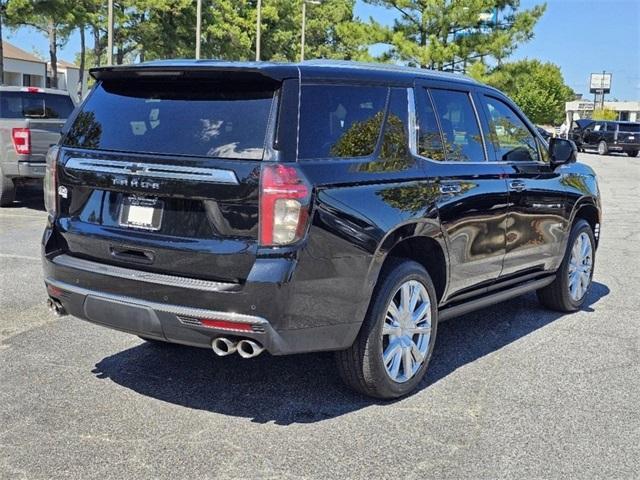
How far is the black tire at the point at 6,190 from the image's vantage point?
12180 mm

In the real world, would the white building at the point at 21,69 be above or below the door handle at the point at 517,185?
above

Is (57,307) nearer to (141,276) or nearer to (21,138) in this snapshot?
(141,276)

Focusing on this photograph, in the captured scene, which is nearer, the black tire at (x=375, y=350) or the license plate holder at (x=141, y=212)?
the license plate holder at (x=141, y=212)

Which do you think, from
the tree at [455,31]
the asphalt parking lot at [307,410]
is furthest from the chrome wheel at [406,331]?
the tree at [455,31]

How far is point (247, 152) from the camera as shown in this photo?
3.80 meters

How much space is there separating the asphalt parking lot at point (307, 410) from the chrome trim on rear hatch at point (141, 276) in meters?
0.76

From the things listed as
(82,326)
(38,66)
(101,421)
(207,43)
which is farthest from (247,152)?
(38,66)

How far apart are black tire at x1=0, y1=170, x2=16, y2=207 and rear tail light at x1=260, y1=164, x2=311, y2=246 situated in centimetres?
964

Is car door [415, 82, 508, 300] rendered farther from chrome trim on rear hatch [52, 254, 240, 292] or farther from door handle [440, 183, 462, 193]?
chrome trim on rear hatch [52, 254, 240, 292]

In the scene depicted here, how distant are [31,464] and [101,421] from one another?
0.54 metres

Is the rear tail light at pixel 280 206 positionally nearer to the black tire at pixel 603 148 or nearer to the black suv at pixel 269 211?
the black suv at pixel 269 211

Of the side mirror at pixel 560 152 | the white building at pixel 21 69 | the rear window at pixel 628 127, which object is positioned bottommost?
the rear window at pixel 628 127

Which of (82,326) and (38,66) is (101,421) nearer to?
(82,326)

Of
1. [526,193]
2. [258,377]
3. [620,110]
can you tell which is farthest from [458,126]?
[620,110]
